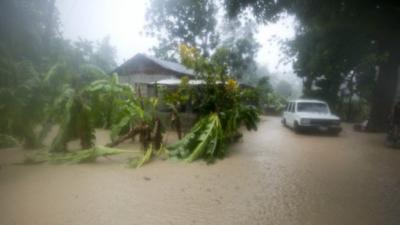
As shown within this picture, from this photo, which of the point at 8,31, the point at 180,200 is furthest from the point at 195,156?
the point at 8,31

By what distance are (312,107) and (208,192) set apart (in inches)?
455

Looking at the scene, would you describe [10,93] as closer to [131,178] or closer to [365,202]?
[131,178]

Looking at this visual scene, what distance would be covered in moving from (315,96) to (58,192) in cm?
2543

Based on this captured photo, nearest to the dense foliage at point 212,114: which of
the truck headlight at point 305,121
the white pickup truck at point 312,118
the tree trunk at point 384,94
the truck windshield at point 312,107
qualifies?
the truck headlight at point 305,121

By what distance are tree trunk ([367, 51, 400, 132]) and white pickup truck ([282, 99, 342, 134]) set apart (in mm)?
2854

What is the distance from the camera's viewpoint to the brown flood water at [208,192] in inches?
182

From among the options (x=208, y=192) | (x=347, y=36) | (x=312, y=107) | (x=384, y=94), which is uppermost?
(x=347, y=36)

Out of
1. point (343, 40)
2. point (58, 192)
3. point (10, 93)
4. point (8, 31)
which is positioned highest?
point (343, 40)

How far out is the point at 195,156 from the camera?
27.7ft

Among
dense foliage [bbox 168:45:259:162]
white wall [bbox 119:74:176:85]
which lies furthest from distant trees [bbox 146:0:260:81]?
dense foliage [bbox 168:45:259:162]

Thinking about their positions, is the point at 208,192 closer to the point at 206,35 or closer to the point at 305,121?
the point at 305,121

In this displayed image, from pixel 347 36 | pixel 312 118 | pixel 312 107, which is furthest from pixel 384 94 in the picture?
pixel 312 118

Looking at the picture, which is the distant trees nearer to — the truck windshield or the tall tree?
the tall tree

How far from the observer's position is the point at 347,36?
16.8 m
